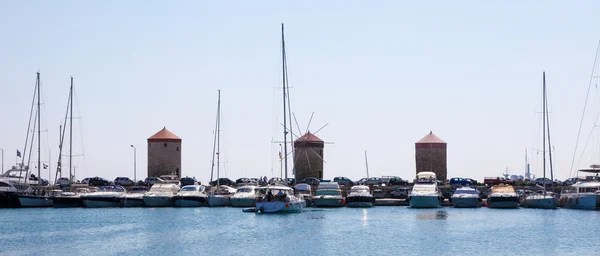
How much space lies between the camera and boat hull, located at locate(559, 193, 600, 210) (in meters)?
70.1

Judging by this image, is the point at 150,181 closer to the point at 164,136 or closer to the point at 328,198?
the point at 164,136

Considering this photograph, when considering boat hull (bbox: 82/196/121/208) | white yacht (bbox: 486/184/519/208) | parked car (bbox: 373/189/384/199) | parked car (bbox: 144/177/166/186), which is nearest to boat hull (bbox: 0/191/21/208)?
boat hull (bbox: 82/196/121/208)

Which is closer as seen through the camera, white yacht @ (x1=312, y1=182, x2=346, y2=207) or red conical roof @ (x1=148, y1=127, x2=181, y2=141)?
white yacht @ (x1=312, y1=182, x2=346, y2=207)

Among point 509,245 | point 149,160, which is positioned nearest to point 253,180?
point 149,160

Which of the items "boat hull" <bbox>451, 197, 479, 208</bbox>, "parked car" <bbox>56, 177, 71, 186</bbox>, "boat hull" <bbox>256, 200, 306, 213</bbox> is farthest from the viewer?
"parked car" <bbox>56, 177, 71, 186</bbox>

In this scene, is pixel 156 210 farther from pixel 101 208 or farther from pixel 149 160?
pixel 149 160

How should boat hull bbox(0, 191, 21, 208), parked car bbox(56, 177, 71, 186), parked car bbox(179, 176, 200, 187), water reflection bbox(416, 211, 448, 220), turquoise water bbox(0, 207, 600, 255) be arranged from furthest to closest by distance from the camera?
parked car bbox(179, 176, 200, 187) < parked car bbox(56, 177, 71, 186) < boat hull bbox(0, 191, 21, 208) < water reflection bbox(416, 211, 448, 220) < turquoise water bbox(0, 207, 600, 255)

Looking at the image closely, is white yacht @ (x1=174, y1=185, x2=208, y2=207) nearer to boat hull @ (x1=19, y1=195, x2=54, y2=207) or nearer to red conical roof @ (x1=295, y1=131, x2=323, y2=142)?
boat hull @ (x1=19, y1=195, x2=54, y2=207)

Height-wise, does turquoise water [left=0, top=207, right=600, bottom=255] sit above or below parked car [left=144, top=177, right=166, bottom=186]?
below

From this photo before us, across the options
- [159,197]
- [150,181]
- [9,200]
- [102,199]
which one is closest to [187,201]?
[159,197]

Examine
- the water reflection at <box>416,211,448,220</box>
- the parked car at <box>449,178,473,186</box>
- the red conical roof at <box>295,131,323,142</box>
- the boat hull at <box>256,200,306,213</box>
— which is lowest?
the water reflection at <box>416,211,448,220</box>

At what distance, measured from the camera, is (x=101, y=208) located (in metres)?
77.6

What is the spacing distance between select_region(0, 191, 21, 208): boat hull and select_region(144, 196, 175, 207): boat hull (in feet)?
36.1

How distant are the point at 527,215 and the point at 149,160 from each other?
5035cm
